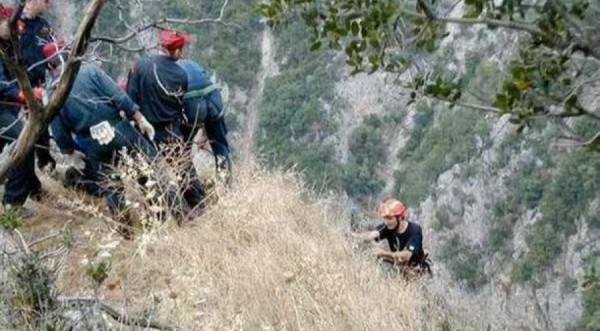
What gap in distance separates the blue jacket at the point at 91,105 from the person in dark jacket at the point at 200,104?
680mm

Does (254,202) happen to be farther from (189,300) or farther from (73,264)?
(189,300)

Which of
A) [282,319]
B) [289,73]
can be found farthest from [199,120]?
[289,73]

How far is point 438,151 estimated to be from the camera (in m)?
53.5

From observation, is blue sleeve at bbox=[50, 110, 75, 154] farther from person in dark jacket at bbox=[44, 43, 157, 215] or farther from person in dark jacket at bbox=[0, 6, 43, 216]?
person in dark jacket at bbox=[0, 6, 43, 216]

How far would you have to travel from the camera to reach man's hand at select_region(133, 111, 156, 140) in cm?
710

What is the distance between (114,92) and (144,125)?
39 centimetres

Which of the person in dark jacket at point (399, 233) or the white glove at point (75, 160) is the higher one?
the white glove at point (75, 160)

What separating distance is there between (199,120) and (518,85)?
5.51 m

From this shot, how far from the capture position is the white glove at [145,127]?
7137 millimetres

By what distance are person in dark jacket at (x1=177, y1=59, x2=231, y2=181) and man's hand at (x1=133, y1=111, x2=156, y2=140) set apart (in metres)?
0.49

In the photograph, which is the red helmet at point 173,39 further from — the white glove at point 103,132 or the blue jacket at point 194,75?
the white glove at point 103,132

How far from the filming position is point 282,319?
17.1ft

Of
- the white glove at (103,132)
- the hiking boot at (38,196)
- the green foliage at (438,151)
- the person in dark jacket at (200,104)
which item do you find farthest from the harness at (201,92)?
the green foliage at (438,151)

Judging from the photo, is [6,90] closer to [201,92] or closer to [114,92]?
[114,92]
